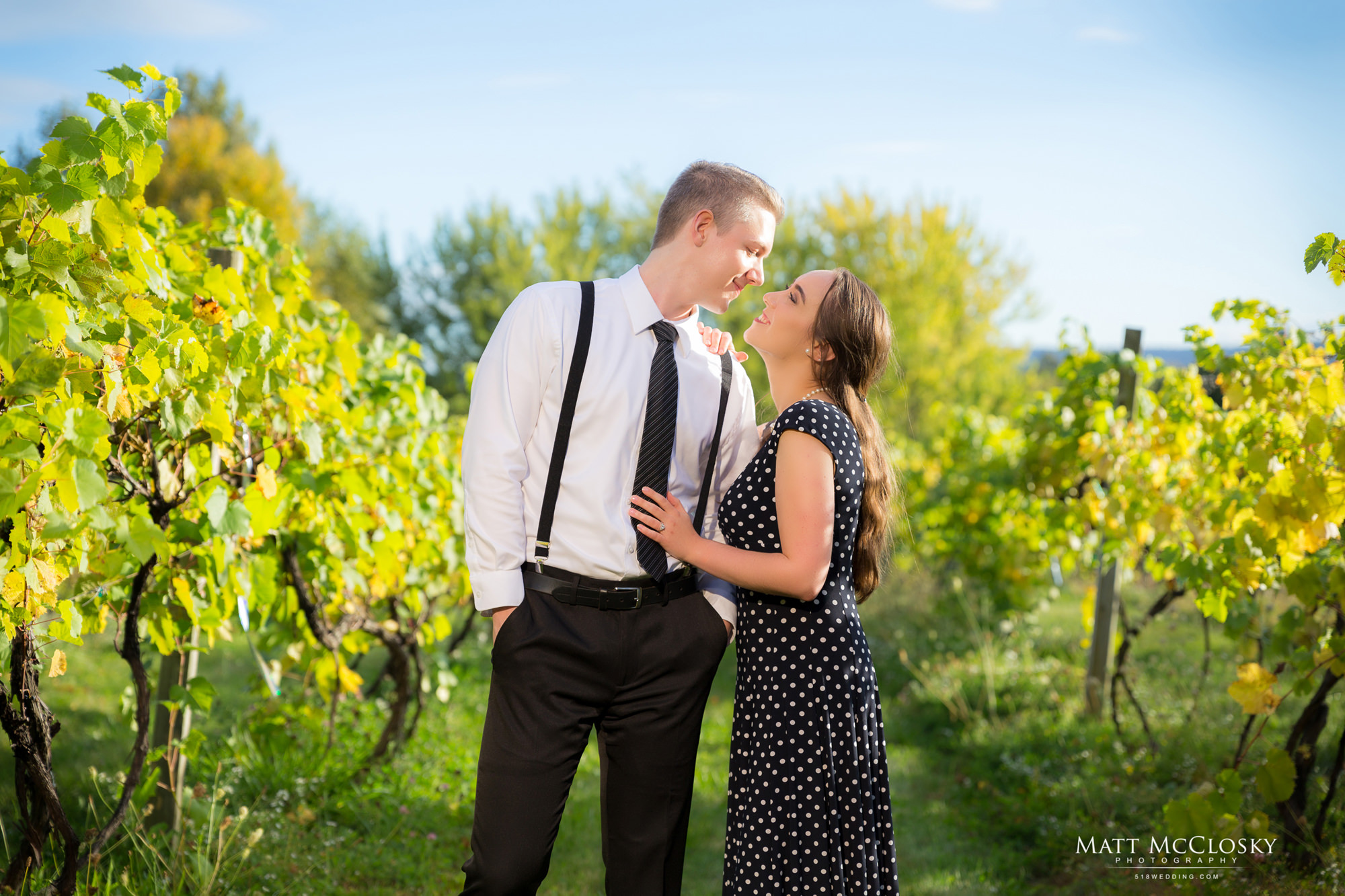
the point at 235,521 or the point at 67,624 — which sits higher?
the point at 235,521

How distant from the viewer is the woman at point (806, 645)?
2127mm

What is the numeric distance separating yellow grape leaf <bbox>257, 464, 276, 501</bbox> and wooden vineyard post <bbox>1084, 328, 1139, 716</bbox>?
399 centimetres

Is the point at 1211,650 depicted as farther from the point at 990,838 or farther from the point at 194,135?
the point at 194,135

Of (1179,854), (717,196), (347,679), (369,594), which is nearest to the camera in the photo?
(717,196)

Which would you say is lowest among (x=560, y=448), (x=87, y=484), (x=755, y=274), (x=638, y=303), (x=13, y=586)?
(x=13, y=586)

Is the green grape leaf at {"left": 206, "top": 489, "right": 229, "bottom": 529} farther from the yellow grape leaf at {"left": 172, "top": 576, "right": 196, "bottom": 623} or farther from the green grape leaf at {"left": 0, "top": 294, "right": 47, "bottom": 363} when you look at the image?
the green grape leaf at {"left": 0, "top": 294, "right": 47, "bottom": 363}

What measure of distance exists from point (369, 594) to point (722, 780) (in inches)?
75.2

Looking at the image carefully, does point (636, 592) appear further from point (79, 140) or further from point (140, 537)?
point (79, 140)

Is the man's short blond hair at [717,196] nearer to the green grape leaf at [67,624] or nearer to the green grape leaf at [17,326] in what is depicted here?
the green grape leaf at [17,326]

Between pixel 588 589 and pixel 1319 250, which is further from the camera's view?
pixel 1319 250

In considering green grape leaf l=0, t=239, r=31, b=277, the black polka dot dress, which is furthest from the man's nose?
green grape leaf l=0, t=239, r=31, b=277

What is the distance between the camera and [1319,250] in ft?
7.28

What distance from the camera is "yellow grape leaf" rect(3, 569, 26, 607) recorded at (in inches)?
70.4

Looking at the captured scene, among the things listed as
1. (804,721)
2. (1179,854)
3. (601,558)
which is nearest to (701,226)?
(601,558)
